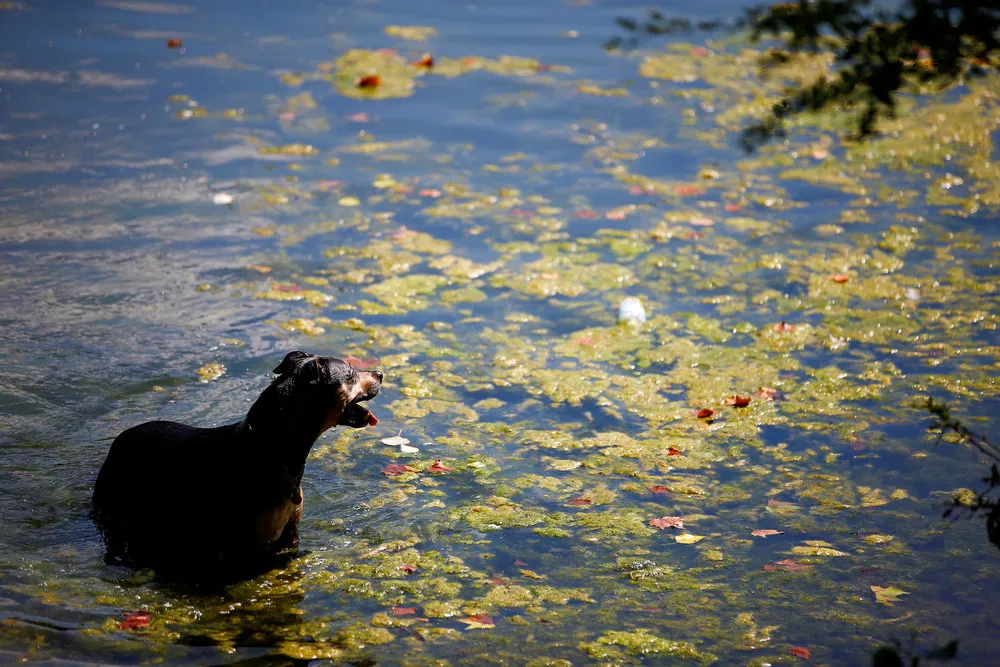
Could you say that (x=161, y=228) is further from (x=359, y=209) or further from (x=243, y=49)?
(x=243, y=49)

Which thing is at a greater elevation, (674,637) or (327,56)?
(327,56)

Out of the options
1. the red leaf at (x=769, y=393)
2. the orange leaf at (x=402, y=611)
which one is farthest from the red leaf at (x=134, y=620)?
the red leaf at (x=769, y=393)

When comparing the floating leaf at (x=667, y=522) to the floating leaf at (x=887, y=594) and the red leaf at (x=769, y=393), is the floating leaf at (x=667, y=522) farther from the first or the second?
the red leaf at (x=769, y=393)

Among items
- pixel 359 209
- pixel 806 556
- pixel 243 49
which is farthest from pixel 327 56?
pixel 806 556

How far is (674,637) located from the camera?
446 centimetres

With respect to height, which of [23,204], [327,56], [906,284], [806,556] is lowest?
[806,556]

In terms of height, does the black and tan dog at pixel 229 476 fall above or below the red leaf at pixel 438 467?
above

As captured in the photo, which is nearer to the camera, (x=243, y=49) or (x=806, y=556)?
(x=806, y=556)

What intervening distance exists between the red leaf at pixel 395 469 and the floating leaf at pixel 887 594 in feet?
8.28

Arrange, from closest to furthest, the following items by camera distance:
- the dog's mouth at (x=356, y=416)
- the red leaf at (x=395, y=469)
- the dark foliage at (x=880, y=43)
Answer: the dark foliage at (x=880, y=43) < the dog's mouth at (x=356, y=416) < the red leaf at (x=395, y=469)

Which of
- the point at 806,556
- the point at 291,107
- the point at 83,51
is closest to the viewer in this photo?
the point at 806,556

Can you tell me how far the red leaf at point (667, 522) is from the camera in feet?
17.7

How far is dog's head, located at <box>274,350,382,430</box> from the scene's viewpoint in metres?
4.71

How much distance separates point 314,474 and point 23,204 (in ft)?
16.3
